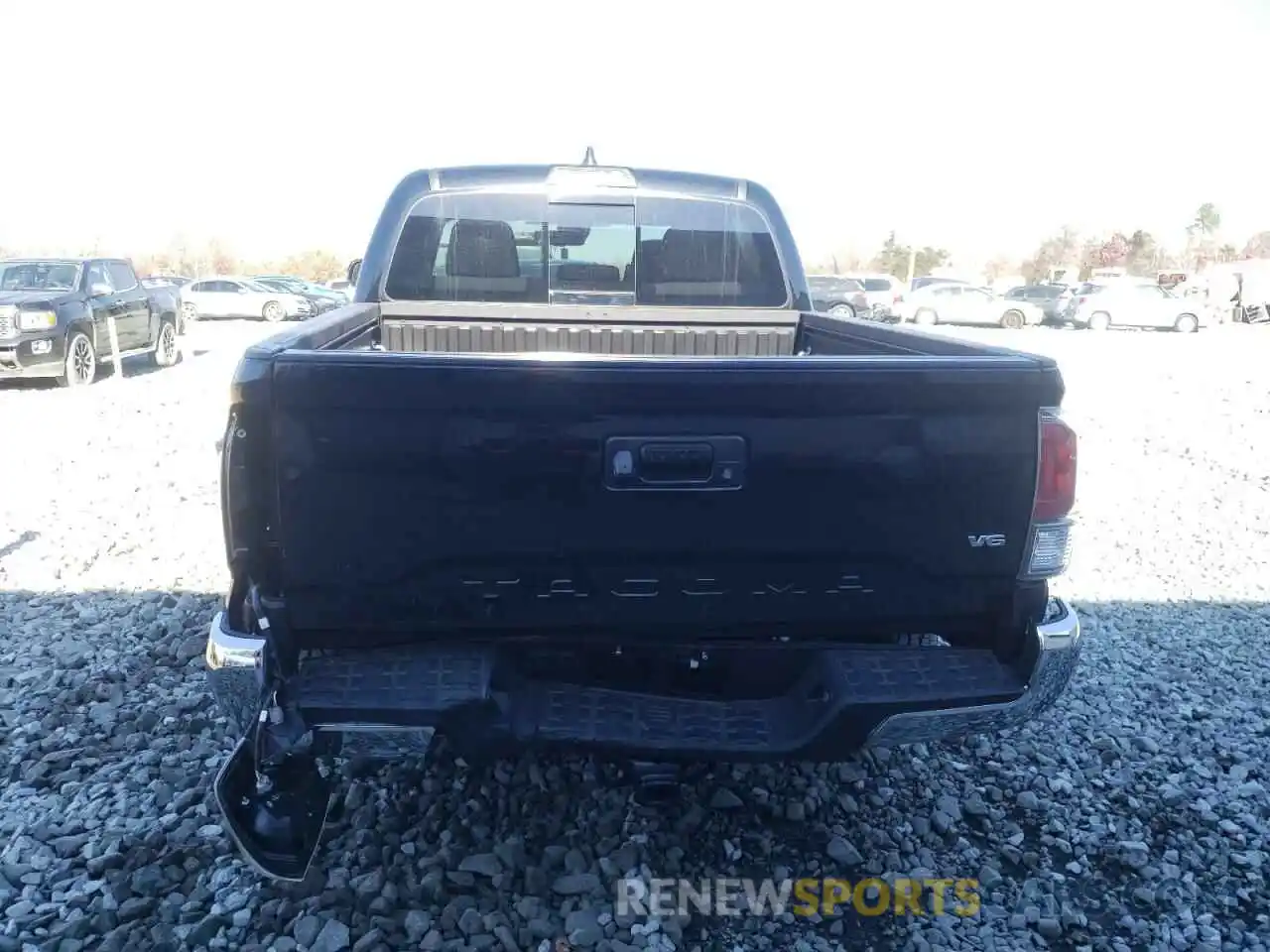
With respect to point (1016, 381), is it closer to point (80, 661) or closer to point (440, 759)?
point (440, 759)

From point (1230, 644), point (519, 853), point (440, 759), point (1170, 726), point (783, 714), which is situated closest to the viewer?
point (783, 714)

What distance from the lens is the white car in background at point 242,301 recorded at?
27719 millimetres

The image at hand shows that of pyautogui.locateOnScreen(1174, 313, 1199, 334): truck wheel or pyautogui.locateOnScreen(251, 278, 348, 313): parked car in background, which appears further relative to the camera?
pyautogui.locateOnScreen(1174, 313, 1199, 334): truck wheel

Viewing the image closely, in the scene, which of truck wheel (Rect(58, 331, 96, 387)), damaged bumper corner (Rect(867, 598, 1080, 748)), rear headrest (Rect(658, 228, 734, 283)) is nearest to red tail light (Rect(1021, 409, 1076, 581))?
damaged bumper corner (Rect(867, 598, 1080, 748))

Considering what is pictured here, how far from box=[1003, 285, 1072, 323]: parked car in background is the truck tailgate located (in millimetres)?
31008

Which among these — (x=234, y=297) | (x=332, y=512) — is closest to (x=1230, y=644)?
(x=332, y=512)

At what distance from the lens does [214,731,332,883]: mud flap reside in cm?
236

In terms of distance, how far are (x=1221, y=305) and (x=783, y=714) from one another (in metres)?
41.1

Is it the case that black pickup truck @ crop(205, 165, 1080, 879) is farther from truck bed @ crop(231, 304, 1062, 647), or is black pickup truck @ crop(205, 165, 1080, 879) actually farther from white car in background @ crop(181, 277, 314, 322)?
white car in background @ crop(181, 277, 314, 322)

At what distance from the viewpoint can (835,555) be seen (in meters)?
2.49

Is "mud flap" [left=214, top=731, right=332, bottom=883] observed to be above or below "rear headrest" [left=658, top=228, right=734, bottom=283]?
below

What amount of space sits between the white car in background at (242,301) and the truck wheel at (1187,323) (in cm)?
2772

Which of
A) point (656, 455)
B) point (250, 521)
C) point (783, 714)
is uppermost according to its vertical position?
point (656, 455)

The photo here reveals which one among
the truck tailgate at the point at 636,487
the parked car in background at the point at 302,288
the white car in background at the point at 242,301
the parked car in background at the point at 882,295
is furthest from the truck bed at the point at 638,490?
the parked car in background at the point at 302,288
